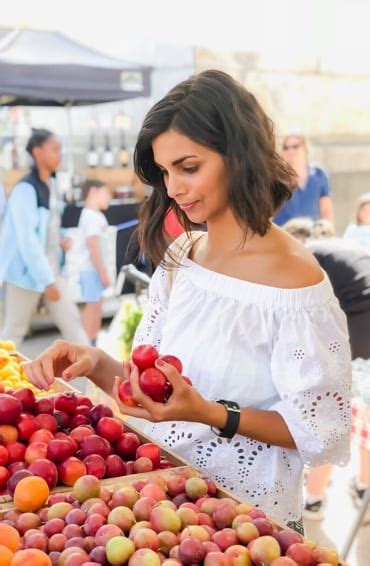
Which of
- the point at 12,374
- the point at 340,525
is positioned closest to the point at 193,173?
the point at 12,374

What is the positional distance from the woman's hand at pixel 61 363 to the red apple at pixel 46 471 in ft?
1.24

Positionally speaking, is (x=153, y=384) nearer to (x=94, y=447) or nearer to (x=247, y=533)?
(x=94, y=447)

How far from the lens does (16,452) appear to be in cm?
185

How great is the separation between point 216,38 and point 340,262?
22.1 feet

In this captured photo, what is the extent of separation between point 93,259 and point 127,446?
16.5 ft

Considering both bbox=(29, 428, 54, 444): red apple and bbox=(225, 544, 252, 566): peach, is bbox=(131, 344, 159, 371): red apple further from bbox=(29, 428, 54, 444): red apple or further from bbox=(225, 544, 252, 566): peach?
bbox=(225, 544, 252, 566): peach

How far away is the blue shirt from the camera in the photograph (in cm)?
643

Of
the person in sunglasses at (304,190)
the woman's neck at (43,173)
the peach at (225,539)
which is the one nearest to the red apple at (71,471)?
the peach at (225,539)

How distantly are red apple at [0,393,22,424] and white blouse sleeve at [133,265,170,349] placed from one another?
385mm

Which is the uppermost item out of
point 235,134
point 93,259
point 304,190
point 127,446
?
point 235,134

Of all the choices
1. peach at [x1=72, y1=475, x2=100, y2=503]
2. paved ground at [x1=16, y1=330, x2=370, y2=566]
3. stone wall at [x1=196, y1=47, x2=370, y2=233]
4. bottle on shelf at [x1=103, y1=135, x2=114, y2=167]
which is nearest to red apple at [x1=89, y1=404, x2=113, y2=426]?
peach at [x1=72, y1=475, x2=100, y2=503]

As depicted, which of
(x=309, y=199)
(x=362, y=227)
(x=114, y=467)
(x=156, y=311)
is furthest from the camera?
(x=309, y=199)

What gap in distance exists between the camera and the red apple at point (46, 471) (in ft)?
5.71

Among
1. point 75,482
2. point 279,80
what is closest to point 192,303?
point 75,482
